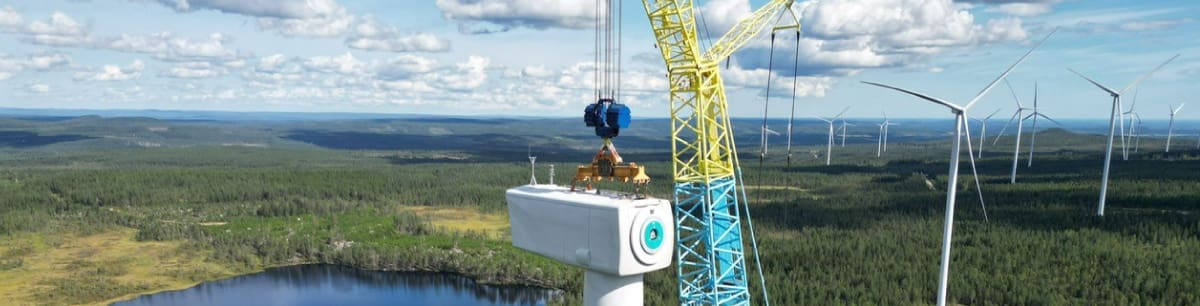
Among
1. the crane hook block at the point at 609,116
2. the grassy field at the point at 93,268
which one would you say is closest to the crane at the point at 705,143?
the crane hook block at the point at 609,116

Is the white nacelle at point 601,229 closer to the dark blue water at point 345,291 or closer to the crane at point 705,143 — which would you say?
the crane at point 705,143

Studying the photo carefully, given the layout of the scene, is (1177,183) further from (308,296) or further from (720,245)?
(308,296)

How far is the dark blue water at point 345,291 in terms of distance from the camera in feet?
347

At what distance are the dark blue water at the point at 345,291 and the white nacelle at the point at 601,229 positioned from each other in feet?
211

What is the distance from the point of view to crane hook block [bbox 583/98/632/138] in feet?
137

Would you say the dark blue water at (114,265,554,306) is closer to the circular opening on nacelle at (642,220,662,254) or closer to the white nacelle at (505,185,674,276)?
the white nacelle at (505,185,674,276)

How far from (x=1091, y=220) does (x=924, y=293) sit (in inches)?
2358

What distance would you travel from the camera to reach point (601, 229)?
36.6 meters

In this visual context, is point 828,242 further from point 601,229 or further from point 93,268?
point 93,268

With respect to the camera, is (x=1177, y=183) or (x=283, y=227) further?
(x=1177, y=183)

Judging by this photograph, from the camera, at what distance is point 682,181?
56.6 meters

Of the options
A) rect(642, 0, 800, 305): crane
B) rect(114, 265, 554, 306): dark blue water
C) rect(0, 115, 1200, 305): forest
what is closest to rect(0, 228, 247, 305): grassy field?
rect(0, 115, 1200, 305): forest

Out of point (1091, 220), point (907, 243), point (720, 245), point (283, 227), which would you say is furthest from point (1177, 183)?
point (283, 227)

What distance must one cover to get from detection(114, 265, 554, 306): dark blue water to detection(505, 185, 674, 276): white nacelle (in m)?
64.2
